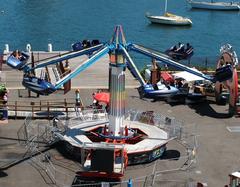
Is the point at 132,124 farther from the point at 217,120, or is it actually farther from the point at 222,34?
the point at 222,34

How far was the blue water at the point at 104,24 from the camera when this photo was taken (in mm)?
99750

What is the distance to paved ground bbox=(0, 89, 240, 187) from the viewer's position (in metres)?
34.9

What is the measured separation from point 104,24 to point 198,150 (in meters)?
78.4

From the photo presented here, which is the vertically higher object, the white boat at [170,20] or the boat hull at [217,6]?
the boat hull at [217,6]

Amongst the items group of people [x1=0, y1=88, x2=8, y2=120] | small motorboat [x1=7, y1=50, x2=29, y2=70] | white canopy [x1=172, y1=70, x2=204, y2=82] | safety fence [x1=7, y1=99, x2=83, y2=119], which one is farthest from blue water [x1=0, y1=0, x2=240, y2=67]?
small motorboat [x1=7, y1=50, x2=29, y2=70]

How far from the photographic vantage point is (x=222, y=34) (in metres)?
111

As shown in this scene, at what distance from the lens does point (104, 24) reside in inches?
4542

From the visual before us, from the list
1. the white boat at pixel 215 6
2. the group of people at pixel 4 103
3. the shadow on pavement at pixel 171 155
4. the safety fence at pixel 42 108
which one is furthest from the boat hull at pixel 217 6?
the shadow on pavement at pixel 171 155

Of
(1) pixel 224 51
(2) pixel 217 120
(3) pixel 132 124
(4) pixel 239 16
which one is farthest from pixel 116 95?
(4) pixel 239 16

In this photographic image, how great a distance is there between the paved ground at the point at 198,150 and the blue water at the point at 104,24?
152 ft

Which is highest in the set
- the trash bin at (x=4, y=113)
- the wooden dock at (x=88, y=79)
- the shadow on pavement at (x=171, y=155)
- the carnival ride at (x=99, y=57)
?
the carnival ride at (x=99, y=57)

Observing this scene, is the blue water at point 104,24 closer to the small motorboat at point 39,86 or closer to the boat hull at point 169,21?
the boat hull at point 169,21

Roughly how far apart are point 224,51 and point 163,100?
20.3 ft

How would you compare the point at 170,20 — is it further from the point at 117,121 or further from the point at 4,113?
the point at 117,121
